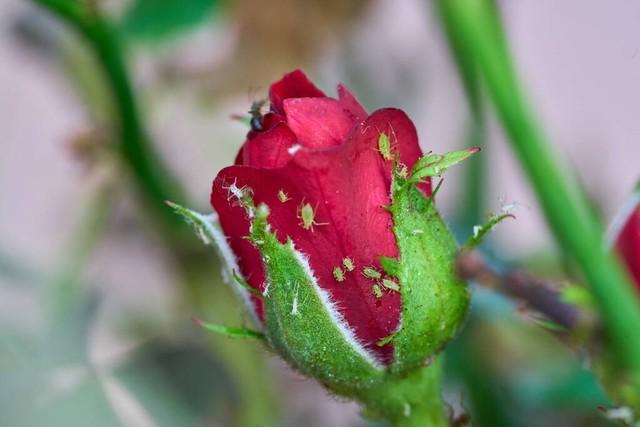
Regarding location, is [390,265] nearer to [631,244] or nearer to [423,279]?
[423,279]

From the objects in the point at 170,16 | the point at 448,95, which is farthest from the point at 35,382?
the point at 448,95

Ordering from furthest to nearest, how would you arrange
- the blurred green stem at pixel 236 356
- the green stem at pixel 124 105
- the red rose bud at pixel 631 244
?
the blurred green stem at pixel 236 356
the green stem at pixel 124 105
the red rose bud at pixel 631 244

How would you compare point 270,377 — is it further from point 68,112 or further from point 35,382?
point 68,112

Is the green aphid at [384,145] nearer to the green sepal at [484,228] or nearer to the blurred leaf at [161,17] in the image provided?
the green sepal at [484,228]

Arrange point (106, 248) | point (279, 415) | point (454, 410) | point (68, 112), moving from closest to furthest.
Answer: point (454, 410)
point (279, 415)
point (106, 248)
point (68, 112)

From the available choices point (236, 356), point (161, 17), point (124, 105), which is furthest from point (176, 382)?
point (161, 17)

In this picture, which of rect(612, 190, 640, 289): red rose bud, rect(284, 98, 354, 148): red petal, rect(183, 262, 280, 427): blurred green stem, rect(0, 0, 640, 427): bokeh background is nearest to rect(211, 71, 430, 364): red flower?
rect(284, 98, 354, 148): red petal

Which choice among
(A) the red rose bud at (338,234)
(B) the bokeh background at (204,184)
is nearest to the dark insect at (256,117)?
(A) the red rose bud at (338,234)
